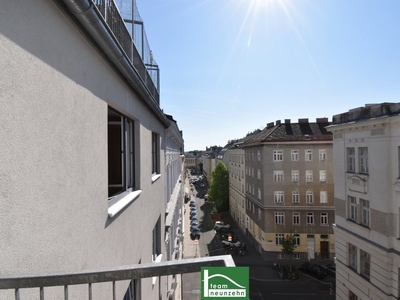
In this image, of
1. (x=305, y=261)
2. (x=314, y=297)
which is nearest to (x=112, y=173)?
(x=314, y=297)

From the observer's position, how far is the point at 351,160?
1622cm

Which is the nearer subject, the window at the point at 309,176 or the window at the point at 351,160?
the window at the point at 351,160

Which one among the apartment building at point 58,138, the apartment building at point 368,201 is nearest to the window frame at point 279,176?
the apartment building at point 368,201

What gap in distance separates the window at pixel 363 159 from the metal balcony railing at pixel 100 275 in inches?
629

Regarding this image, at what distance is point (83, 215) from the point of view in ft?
9.21

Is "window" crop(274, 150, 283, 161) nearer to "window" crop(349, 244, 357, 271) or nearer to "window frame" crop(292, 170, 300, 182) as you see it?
"window frame" crop(292, 170, 300, 182)

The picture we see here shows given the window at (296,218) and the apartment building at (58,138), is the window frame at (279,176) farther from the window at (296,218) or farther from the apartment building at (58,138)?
the apartment building at (58,138)

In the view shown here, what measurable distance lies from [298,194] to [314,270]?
24.9 feet

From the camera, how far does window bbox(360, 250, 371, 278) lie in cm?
1443

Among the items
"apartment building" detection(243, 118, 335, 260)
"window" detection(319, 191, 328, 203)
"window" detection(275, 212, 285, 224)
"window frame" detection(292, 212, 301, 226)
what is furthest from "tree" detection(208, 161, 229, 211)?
"window" detection(319, 191, 328, 203)

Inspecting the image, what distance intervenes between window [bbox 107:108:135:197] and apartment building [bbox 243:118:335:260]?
23534 mm

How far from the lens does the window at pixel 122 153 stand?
487 centimetres

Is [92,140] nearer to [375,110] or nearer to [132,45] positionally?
[132,45]

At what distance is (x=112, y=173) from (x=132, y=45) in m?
3.53
